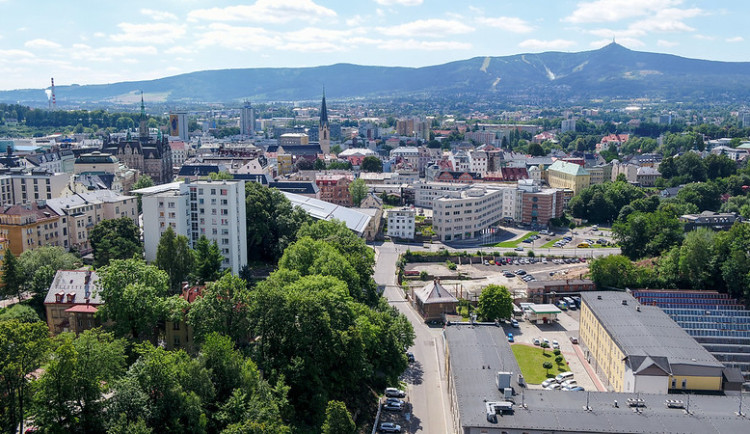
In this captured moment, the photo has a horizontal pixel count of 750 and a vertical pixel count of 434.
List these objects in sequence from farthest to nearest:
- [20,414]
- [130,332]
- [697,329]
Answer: [697,329] → [130,332] → [20,414]

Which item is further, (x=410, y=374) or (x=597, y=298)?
(x=597, y=298)

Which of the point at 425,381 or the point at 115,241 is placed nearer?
the point at 425,381

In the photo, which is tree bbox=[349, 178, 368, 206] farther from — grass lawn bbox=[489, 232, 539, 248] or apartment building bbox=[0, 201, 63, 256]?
apartment building bbox=[0, 201, 63, 256]

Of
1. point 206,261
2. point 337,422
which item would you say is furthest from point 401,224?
point 337,422

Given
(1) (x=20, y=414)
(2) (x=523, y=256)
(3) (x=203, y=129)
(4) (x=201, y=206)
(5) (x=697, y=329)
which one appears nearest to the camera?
(1) (x=20, y=414)

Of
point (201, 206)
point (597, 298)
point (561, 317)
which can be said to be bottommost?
point (561, 317)

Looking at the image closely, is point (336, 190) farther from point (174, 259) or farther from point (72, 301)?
point (72, 301)

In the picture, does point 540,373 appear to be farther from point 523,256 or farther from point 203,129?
point 203,129

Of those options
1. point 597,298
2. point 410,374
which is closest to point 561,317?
point 597,298
